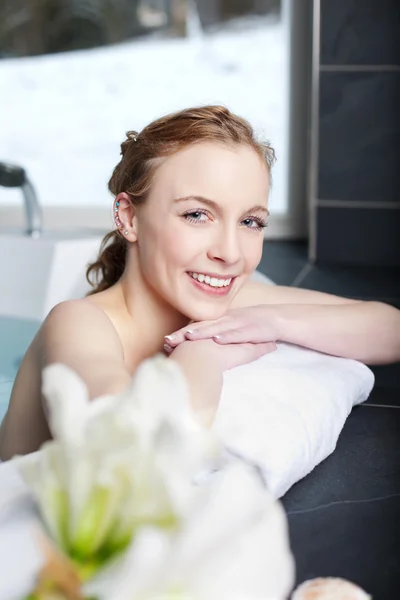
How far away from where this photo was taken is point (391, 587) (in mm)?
929

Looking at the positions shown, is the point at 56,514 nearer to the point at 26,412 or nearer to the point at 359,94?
the point at 26,412

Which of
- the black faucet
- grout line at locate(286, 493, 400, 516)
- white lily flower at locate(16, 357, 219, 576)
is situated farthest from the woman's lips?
the black faucet

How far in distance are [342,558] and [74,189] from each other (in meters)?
3.34

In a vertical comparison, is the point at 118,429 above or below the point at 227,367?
above

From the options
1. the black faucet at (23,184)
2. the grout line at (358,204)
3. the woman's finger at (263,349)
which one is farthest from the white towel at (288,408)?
the grout line at (358,204)

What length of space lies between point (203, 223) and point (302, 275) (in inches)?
71.9

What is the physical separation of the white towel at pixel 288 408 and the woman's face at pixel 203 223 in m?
0.13

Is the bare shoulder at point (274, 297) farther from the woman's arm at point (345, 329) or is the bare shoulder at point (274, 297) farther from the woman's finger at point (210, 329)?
the woman's finger at point (210, 329)

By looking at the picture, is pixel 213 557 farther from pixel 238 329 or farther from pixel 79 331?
pixel 238 329

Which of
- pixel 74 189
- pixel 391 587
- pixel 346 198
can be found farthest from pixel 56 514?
pixel 74 189

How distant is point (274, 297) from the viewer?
160cm

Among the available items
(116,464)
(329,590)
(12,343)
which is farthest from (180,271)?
(12,343)

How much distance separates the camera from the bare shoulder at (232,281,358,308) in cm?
157

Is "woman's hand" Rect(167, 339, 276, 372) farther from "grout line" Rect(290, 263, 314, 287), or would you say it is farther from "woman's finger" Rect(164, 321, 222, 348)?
"grout line" Rect(290, 263, 314, 287)
